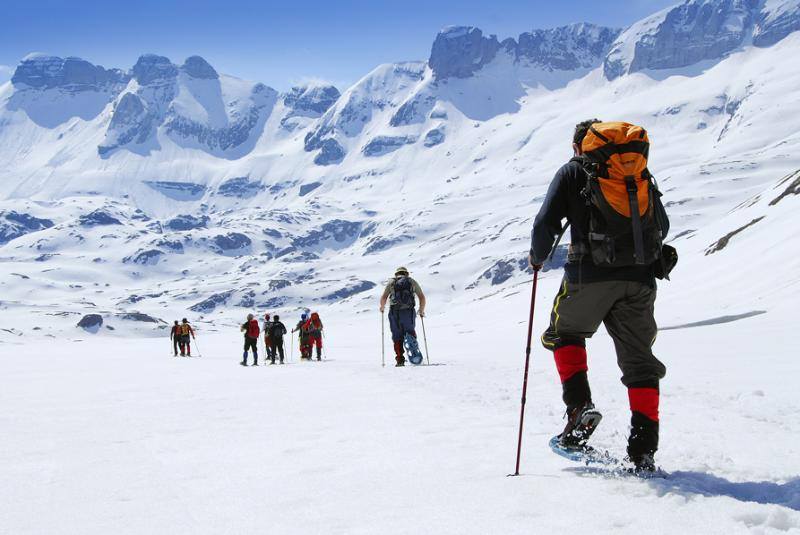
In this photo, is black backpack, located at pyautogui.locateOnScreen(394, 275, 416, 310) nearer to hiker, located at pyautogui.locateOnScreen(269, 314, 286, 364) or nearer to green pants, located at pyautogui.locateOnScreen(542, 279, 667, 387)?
hiker, located at pyautogui.locateOnScreen(269, 314, 286, 364)

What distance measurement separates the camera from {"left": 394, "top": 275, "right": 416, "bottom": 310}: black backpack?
1616 centimetres

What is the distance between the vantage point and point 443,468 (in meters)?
4.95

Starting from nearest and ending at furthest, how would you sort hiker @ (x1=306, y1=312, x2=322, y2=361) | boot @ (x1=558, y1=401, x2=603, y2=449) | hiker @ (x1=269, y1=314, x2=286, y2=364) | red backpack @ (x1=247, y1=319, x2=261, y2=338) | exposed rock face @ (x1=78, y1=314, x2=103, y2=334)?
1. boot @ (x1=558, y1=401, x2=603, y2=449)
2. red backpack @ (x1=247, y1=319, x2=261, y2=338)
3. hiker @ (x1=306, y1=312, x2=322, y2=361)
4. hiker @ (x1=269, y1=314, x2=286, y2=364)
5. exposed rock face @ (x1=78, y1=314, x2=103, y2=334)

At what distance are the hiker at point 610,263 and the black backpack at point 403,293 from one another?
1088 cm

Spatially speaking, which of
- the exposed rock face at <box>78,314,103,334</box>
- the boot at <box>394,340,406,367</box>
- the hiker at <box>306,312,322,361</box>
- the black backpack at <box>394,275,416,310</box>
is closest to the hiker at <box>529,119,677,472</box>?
the boot at <box>394,340,406,367</box>

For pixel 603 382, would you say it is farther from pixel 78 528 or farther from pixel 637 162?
pixel 78 528

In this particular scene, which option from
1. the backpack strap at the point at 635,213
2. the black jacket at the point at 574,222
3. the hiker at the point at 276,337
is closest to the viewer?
the backpack strap at the point at 635,213

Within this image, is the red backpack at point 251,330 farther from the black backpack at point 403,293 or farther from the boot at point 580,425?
the boot at point 580,425

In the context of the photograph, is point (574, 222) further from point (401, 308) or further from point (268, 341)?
point (268, 341)

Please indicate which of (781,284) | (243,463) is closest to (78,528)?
(243,463)

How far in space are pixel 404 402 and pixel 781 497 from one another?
5060 millimetres

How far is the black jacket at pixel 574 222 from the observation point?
4.97 meters

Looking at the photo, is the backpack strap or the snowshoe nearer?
the backpack strap

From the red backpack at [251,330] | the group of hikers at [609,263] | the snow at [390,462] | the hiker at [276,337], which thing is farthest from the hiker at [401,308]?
the group of hikers at [609,263]
